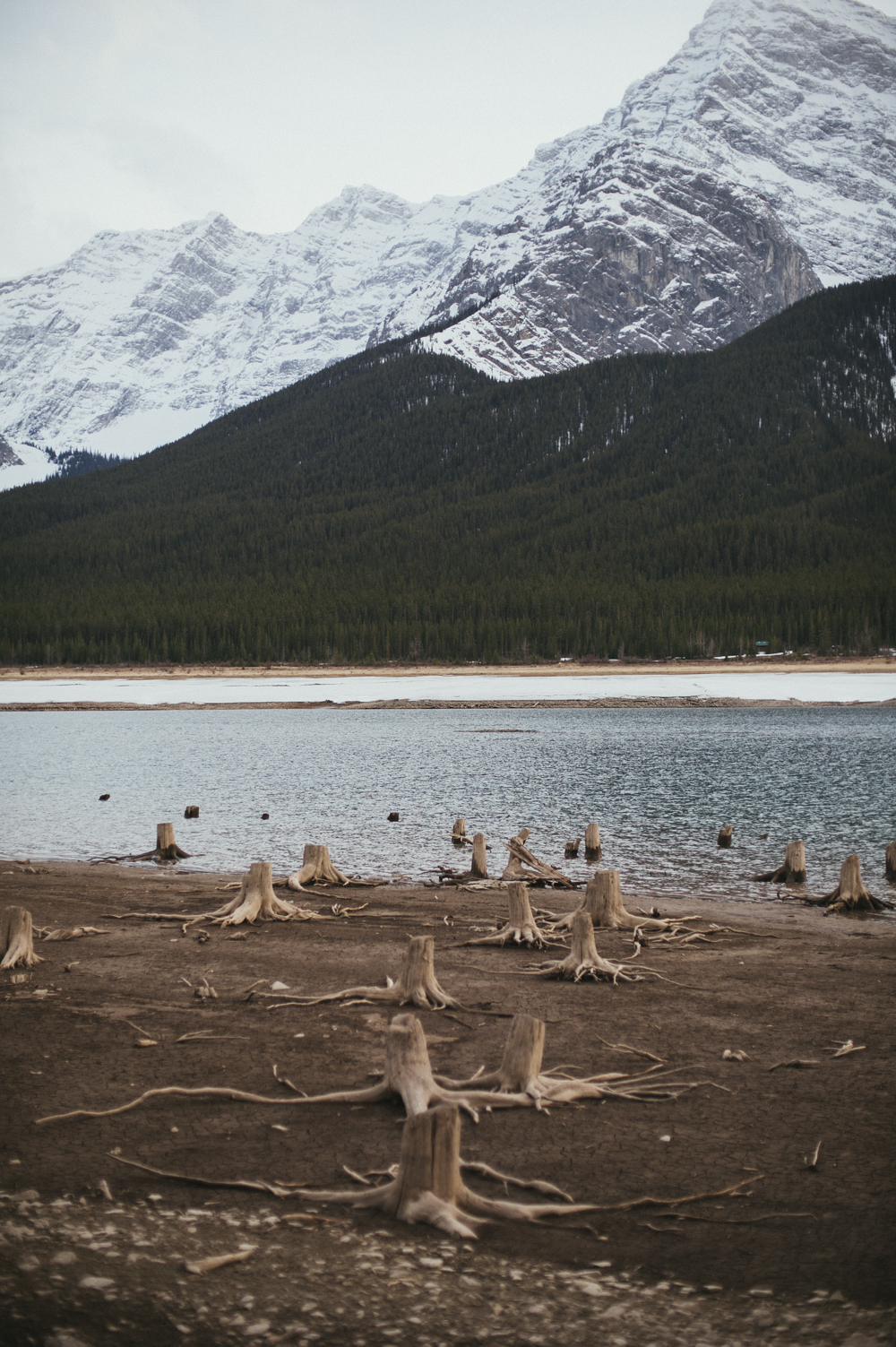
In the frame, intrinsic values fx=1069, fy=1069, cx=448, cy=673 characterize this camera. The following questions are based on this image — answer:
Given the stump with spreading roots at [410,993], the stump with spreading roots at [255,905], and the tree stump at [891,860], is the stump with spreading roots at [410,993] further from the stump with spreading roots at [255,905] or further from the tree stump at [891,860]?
the tree stump at [891,860]

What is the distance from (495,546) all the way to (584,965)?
142269 mm

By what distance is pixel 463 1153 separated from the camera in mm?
7273

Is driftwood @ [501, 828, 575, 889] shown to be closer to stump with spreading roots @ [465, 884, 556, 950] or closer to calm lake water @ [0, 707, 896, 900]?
calm lake water @ [0, 707, 896, 900]

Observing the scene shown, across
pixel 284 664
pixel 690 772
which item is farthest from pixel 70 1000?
pixel 284 664

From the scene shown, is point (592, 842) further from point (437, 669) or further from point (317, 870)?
point (437, 669)

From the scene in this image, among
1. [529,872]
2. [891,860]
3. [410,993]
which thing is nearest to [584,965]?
[410,993]

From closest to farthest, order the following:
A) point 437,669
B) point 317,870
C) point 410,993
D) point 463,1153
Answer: point 463,1153, point 410,993, point 317,870, point 437,669

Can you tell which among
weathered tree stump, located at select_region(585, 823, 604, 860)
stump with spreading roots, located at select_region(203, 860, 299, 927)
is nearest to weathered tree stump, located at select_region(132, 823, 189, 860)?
stump with spreading roots, located at select_region(203, 860, 299, 927)

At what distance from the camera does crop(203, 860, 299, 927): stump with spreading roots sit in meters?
15.1

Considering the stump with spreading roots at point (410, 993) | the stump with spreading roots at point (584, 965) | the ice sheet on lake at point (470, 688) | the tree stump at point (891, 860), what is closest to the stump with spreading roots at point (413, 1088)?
the stump with spreading roots at point (410, 993)

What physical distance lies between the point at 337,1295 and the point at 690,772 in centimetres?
3150

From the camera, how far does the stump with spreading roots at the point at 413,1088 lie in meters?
7.67

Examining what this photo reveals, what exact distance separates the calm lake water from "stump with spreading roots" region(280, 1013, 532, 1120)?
416 inches

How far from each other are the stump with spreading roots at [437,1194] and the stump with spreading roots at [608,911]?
27.0 feet
